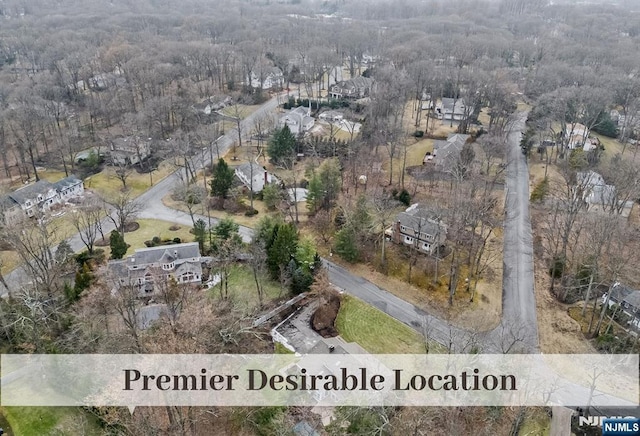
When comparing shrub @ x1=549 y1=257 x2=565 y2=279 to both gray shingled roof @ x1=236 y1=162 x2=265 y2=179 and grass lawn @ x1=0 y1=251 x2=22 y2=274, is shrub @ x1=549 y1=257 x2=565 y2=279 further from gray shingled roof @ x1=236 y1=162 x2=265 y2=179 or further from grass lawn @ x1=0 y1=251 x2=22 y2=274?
grass lawn @ x1=0 y1=251 x2=22 y2=274

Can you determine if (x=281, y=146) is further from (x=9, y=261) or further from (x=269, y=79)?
(x=269, y=79)

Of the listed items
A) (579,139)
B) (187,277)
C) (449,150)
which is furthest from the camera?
(579,139)

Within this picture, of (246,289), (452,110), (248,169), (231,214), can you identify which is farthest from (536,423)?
(452,110)

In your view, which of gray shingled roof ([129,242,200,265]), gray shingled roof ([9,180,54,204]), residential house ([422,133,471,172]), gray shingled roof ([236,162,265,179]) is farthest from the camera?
gray shingled roof ([236,162,265,179])

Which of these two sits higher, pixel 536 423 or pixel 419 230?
pixel 419 230

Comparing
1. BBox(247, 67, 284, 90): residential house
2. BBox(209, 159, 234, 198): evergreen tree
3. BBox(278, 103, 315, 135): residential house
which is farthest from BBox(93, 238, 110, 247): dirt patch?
BBox(247, 67, 284, 90): residential house

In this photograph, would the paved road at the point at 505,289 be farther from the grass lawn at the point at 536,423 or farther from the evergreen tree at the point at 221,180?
the grass lawn at the point at 536,423
